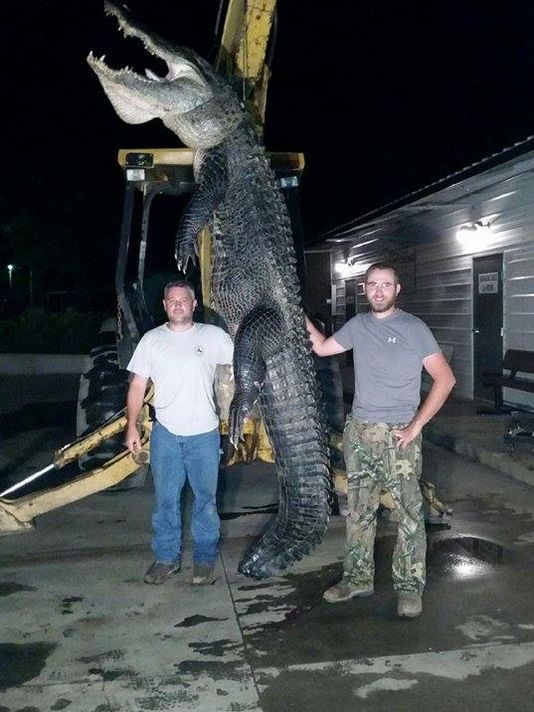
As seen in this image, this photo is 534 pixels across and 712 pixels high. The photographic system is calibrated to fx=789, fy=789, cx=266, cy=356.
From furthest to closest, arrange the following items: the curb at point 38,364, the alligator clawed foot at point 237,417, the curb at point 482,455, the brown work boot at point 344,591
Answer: the curb at point 38,364, the curb at point 482,455, the brown work boot at point 344,591, the alligator clawed foot at point 237,417

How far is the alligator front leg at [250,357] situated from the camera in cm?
413

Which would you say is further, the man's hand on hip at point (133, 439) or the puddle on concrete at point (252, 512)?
the puddle on concrete at point (252, 512)

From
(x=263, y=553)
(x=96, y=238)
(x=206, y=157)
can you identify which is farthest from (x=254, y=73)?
(x=96, y=238)

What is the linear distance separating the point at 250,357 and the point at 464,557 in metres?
2.10

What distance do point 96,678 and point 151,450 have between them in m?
1.49

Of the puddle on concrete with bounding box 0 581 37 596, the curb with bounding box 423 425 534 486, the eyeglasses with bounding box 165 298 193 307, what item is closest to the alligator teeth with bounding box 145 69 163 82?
the eyeglasses with bounding box 165 298 193 307

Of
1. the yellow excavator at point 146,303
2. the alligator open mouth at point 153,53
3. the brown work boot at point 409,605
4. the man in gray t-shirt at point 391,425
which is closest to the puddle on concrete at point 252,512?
the yellow excavator at point 146,303

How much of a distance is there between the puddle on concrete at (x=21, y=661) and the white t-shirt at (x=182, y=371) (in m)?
1.40

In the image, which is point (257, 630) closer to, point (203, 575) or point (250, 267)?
point (203, 575)

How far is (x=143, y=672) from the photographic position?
3.63 metres

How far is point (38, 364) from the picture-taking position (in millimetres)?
20609

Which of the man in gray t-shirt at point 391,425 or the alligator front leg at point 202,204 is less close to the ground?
the alligator front leg at point 202,204

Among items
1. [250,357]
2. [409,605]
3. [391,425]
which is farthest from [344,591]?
[250,357]

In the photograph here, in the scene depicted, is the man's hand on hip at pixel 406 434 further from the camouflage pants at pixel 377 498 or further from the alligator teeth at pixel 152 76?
the alligator teeth at pixel 152 76
